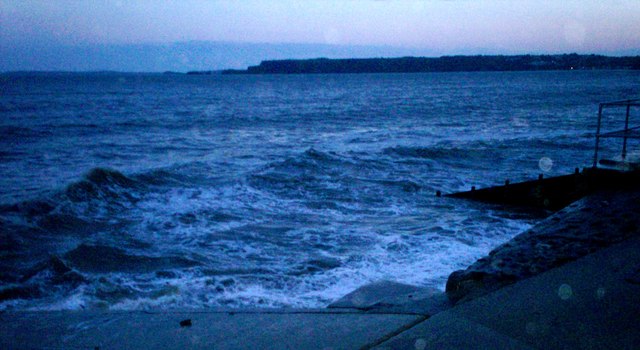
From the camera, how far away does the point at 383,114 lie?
45.8 meters

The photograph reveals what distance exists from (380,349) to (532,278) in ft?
6.51

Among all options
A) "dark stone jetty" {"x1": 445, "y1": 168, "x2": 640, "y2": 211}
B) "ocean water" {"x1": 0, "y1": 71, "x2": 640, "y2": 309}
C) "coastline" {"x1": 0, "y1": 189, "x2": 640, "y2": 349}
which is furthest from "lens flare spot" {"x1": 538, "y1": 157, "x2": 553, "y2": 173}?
"coastline" {"x1": 0, "y1": 189, "x2": 640, "y2": 349}

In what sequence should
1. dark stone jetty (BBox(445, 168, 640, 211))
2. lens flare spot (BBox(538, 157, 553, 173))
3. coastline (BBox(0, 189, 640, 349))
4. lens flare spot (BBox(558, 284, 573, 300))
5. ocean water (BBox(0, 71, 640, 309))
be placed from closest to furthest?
coastline (BBox(0, 189, 640, 349))
lens flare spot (BBox(558, 284, 573, 300))
ocean water (BBox(0, 71, 640, 309))
dark stone jetty (BBox(445, 168, 640, 211))
lens flare spot (BBox(538, 157, 553, 173))

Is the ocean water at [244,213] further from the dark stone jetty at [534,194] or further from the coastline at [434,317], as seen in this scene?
the coastline at [434,317]

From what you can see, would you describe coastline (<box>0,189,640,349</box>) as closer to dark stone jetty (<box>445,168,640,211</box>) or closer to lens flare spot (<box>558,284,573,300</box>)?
lens flare spot (<box>558,284,573,300</box>)

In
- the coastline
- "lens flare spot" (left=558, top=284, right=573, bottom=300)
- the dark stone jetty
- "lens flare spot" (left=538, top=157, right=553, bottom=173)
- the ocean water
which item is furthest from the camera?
"lens flare spot" (left=538, top=157, right=553, bottom=173)

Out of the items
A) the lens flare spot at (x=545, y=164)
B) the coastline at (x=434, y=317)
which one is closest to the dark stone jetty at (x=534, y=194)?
the lens flare spot at (x=545, y=164)

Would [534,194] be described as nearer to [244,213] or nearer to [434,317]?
[244,213]

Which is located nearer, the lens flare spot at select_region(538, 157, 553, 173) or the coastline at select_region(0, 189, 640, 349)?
the coastline at select_region(0, 189, 640, 349)

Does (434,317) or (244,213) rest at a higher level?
(434,317)

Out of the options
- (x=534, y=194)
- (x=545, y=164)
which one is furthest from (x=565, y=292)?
(x=545, y=164)

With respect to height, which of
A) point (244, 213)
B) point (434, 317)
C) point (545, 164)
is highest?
point (434, 317)

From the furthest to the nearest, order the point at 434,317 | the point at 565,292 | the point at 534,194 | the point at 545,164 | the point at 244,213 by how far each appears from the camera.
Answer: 1. the point at 545,164
2. the point at 534,194
3. the point at 244,213
4. the point at 565,292
5. the point at 434,317

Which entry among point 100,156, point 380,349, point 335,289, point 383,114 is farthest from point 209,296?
point 383,114
